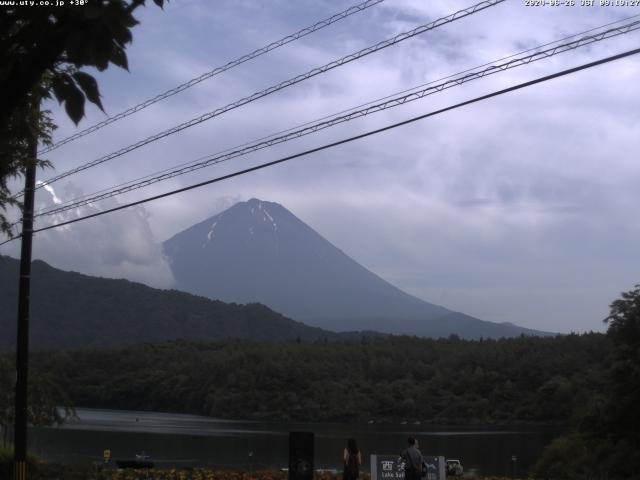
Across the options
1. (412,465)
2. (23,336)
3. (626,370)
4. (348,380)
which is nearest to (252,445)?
(626,370)

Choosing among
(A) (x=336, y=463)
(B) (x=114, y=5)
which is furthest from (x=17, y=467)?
(A) (x=336, y=463)

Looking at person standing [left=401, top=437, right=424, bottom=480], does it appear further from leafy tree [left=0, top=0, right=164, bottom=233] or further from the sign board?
leafy tree [left=0, top=0, right=164, bottom=233]

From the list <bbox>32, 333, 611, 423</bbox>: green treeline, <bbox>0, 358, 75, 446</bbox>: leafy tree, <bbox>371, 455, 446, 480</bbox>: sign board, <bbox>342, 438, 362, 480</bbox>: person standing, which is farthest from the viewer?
<bbox>32, 333, 611, 423</bbox>: green treeline

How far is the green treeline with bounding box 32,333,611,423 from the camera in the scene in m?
95.6

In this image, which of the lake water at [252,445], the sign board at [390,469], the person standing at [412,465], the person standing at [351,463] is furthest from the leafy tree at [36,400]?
the lake water at [252,445]

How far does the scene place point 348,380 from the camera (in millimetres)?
112812

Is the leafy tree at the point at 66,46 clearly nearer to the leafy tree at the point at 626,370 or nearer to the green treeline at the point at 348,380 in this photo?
the leafy tree at the point at 626,370

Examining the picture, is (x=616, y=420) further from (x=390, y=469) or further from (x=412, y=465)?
(x=412, y=465)

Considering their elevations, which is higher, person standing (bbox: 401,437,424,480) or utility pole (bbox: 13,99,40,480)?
utility pole (bbox: 13,99,40,480)

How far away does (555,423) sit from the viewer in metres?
84.9

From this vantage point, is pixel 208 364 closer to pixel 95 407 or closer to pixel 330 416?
pixel 95 407

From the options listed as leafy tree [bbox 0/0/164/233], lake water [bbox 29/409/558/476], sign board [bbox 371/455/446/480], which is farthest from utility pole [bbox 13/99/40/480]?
lake water [bbox 29/409/558/476]

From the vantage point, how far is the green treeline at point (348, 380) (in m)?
95.6

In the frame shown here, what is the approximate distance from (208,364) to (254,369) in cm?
878
